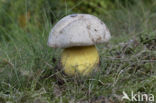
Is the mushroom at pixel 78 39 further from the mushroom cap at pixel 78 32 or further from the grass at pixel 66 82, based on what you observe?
the grass at pixel 66 82

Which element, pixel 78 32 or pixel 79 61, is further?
pixel 79 61

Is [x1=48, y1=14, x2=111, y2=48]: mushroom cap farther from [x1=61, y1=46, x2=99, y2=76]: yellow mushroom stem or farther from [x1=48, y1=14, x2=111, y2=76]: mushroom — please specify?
[x1=61, y1=46, x2=99, y2=76]: yellow mushroom stem

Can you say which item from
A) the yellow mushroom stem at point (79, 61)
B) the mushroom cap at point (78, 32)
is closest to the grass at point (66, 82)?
the yellow mushroom stem at point (79, 61)

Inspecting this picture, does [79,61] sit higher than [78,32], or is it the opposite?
[78,32]

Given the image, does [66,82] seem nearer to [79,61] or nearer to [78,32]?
[79,61]

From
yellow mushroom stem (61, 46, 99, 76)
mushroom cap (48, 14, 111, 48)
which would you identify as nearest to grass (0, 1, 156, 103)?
yellow mushroom stem (61, 46, 99, 76)

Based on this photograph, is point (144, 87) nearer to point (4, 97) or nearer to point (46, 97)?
point (46, 97)

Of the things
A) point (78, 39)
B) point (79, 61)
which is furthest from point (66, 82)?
point (78, 39)
